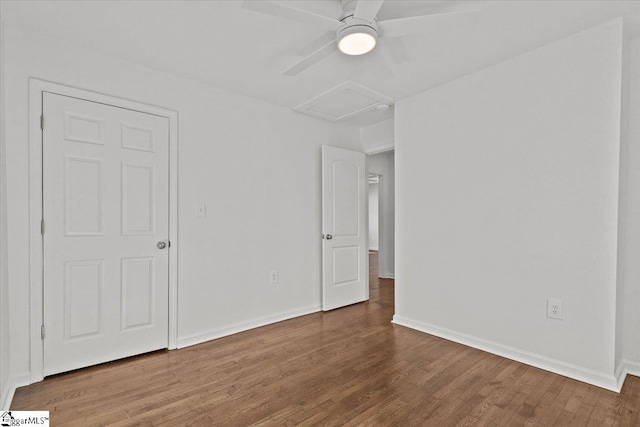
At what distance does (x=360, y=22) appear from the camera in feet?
5.89

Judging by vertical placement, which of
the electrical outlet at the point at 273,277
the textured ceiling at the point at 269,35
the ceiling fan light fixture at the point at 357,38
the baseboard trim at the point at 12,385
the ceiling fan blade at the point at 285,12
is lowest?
the baseboard trim at the point at 12,385

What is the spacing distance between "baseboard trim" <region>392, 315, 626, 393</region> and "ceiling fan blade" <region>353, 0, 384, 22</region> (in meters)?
2.65

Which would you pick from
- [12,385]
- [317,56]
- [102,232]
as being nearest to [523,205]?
[317,56]

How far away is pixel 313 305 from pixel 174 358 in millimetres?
1708

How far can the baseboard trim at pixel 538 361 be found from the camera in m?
2.11

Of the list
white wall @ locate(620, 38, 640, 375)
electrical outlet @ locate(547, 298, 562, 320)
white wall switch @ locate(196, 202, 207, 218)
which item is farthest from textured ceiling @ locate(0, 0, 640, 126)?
electrical outlet @ locate(547, 298, 562, 320)

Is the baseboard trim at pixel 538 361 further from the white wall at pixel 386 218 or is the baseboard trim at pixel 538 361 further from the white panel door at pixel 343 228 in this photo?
the white wall at pixel 386 218

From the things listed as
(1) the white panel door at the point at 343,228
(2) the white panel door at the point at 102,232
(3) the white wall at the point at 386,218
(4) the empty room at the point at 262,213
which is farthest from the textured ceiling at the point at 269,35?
(3) the white wall at the point at 386,218

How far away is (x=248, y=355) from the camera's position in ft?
8.68

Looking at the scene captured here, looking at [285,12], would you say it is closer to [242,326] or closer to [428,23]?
[428,23]

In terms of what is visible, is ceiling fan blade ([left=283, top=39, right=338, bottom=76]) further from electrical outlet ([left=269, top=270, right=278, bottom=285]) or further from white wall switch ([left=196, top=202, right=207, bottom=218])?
electrical outlet ([left=269, top=270, right=278, bottom=285])

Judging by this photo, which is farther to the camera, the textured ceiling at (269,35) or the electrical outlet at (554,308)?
the electrical outlet at (554,308)

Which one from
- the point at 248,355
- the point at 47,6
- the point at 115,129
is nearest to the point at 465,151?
the point at 248,355

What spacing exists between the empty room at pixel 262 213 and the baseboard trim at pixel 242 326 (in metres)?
0.02
